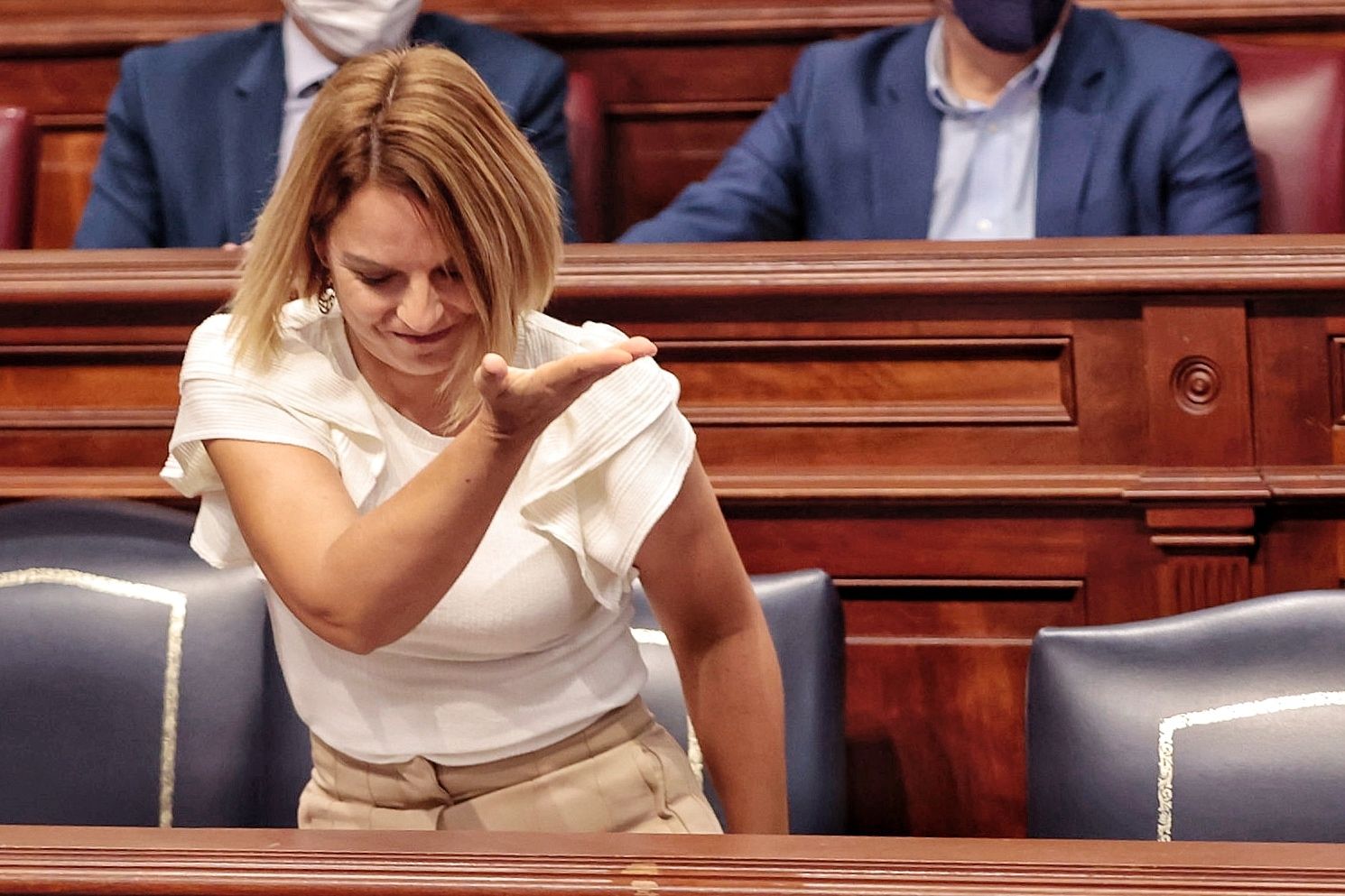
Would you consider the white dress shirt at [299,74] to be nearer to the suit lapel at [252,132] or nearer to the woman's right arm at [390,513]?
the suit lapel at [252,132]

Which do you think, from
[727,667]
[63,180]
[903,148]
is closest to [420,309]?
[727,667]

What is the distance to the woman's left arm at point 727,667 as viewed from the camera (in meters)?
0.87

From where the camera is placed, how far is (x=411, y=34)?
1.82 meters

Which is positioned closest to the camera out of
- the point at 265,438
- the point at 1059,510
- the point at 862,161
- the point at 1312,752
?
the point at 265,438

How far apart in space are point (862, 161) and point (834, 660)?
29.3 inches

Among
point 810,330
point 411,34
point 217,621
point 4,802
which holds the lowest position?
point 4,802

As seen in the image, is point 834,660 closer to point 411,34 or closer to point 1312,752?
point 1312,752

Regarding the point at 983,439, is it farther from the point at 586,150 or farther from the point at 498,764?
the point at 586,150

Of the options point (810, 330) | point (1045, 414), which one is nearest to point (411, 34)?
point (810, 330)

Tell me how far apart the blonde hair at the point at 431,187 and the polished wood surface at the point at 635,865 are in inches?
10.0

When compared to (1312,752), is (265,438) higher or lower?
higher

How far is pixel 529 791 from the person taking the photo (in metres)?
0.83

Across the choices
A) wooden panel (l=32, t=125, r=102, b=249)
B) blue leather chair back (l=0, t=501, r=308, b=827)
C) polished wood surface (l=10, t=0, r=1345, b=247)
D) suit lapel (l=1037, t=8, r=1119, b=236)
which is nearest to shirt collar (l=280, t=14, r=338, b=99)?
polished wood surface (l=10, t=0, r=1345, b=247)

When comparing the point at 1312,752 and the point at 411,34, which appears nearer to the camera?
the point at 1312,752
